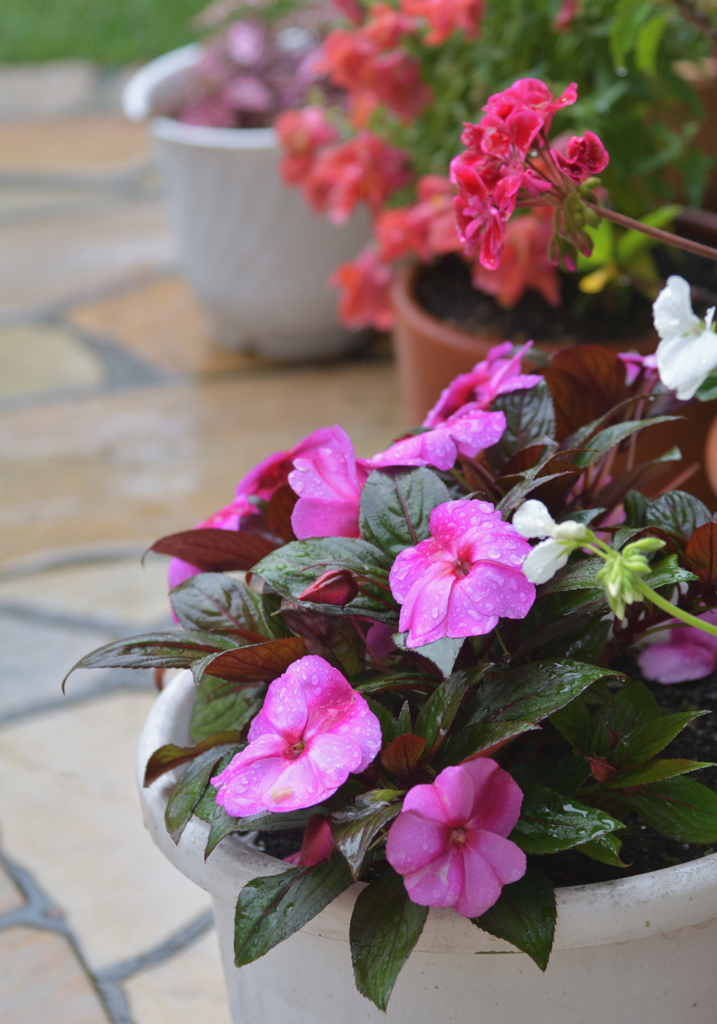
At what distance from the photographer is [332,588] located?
52cm

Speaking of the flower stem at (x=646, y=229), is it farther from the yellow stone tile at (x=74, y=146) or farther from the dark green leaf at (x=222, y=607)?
the yellow stone tile at (x=74, y=146)

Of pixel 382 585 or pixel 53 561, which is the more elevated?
pixel 382 585

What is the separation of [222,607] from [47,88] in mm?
4518

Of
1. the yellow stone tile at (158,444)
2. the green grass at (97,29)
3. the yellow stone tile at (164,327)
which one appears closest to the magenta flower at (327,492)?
the yellow stone tile at (158,444)

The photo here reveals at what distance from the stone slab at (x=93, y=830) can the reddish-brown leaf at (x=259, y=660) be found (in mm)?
560

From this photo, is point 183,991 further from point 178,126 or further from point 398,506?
point 178,126

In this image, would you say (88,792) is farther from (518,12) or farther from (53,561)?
(518,12)

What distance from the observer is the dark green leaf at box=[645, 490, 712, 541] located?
0.60 metres

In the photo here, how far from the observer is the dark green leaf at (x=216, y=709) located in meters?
0.60

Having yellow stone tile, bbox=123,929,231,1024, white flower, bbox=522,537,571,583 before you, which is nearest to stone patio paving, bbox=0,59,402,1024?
yellow stone tile, bbox=123,929,231,1024

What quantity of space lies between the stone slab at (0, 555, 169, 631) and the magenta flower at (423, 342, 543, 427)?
85 cm

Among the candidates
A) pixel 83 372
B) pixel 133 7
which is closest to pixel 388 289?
pixel 83 372

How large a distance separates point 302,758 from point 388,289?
1171 millimetres

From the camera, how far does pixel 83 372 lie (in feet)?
7.55
